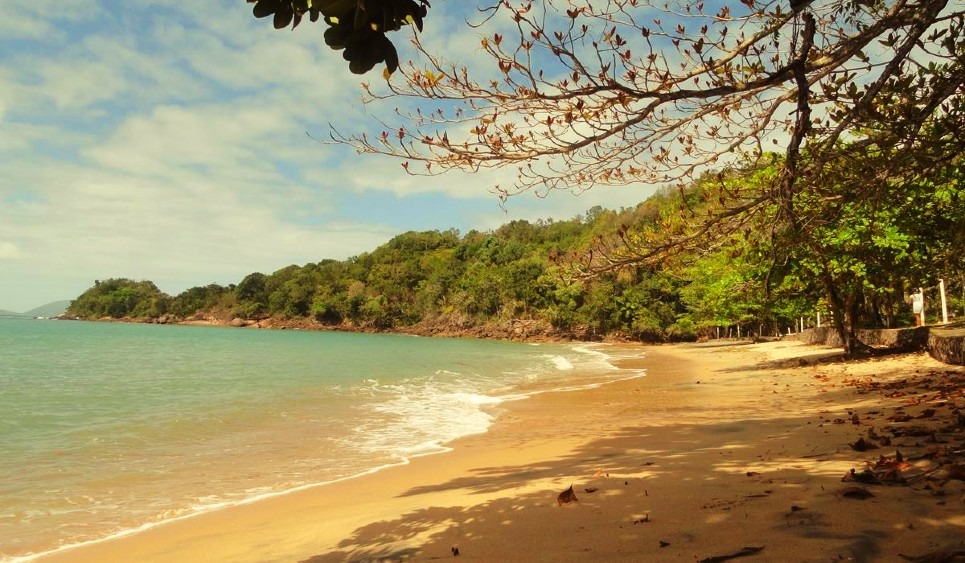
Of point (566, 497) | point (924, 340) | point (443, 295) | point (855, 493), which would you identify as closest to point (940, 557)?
point (855, 493)

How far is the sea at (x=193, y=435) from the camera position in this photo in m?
6.00

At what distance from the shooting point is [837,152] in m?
4.64

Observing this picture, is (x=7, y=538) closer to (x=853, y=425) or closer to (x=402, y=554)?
(x=402, y=554)

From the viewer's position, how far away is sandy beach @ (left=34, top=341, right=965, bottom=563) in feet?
9.44

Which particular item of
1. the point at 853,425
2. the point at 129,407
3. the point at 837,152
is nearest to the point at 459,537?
the point at 837,152

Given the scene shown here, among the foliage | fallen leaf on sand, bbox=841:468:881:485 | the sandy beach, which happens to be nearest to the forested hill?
the foliage

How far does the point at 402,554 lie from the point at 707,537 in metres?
1.84

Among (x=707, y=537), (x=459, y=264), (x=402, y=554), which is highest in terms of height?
(x=459, y=264)

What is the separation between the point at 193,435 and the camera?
10.0 metres

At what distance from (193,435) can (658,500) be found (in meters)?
8.82

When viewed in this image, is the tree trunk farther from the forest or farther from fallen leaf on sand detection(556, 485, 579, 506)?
fallen leaf on sand detection(556, 485, 579, 506)

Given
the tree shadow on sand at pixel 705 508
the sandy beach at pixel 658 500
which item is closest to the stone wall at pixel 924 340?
the sandy beach at pixel 658 500

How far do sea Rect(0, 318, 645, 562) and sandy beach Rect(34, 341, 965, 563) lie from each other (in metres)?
0.75

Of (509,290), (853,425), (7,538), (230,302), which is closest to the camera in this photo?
(7,538)
